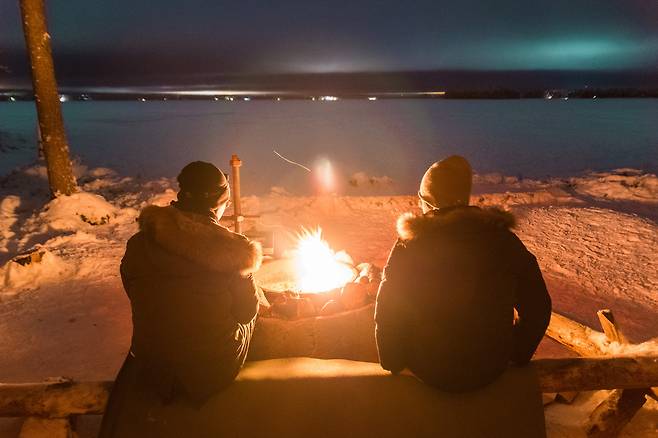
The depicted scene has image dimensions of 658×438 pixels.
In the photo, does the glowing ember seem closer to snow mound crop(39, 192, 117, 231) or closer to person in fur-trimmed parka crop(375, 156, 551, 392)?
person in fur-trimmed parka crop(375, 156, 551, 392)

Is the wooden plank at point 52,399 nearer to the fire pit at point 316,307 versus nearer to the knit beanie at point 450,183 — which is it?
the fire pit at point 316,307

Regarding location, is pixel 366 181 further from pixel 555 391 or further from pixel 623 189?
pixel 555 391

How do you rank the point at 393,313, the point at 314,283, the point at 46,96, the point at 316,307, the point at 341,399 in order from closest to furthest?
the point at 393,313 < the point at 341,399 < the point at 316,307 < the point at 314,283 < the point at 46,96

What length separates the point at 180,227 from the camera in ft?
8.59

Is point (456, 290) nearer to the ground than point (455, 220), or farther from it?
nearer to the ground

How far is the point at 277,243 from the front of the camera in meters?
6.22

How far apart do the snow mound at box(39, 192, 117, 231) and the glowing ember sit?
4.66m

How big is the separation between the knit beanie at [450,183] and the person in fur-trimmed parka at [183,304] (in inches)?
44.0

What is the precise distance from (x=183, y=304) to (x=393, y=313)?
121 centimetres

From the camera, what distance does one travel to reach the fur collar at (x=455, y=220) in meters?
2.56

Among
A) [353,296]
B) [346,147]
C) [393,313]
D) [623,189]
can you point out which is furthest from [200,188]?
[346,147]

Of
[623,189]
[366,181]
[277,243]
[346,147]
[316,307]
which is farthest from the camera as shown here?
[346,147]

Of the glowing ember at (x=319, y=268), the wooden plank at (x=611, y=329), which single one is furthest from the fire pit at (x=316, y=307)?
the wooden plank at (x=611, y=329)

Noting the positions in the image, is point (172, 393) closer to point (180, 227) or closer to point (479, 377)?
point (180, 227)
